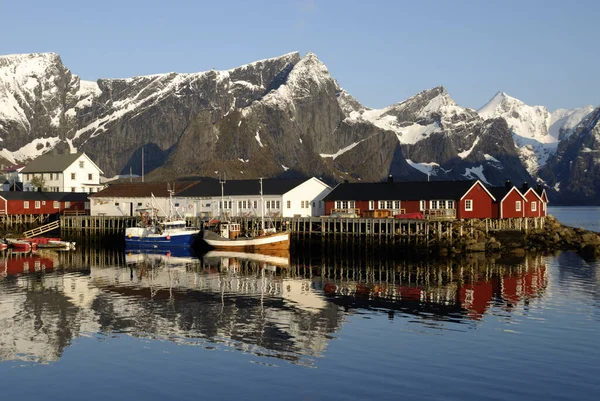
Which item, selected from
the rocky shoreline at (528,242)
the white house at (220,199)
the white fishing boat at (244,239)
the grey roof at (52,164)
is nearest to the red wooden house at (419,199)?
the white house at (220,199)

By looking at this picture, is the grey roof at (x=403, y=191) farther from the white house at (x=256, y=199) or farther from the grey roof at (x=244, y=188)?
the grey roof at (x=244, y=188)

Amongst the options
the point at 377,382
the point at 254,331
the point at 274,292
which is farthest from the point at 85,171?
the point at 377,382

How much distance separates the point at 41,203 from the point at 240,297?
247 feet

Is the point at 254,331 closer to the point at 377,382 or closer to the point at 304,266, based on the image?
the point at 377,382

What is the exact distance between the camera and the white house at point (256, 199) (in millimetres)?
93500

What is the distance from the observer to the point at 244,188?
97688 mm

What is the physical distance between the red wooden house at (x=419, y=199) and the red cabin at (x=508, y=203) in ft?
3.53

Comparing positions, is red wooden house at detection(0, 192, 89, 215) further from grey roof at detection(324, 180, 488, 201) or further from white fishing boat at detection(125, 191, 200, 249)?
grey roof at detection(324, 180, 488, 201)

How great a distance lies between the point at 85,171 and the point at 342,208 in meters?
61.1

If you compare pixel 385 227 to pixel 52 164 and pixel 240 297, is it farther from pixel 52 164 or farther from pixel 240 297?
pixel 52 164

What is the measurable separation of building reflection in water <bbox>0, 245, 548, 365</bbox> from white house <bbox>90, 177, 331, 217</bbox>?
19789 mm

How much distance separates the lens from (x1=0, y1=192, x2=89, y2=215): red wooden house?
109875 millimetres

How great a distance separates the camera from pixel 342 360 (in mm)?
30781

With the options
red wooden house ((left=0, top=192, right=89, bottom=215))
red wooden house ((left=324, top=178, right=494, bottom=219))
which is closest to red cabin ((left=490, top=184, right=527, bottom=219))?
red wooden house ((left=324, top=178, right=494, bottom=219))
